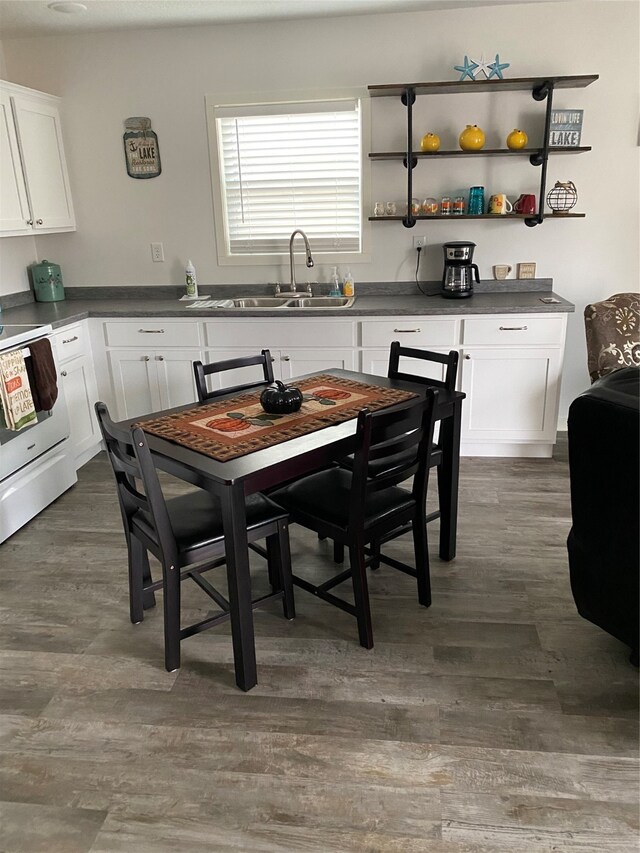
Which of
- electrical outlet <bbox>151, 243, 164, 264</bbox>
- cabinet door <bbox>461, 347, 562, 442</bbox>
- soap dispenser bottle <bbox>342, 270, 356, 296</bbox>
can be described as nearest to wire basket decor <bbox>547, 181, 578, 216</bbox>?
cabinet door <bbox>461, 347, 562, 442</bbox>

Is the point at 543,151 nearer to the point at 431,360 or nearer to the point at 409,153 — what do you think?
the point at 409,153

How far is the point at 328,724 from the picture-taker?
197 cm

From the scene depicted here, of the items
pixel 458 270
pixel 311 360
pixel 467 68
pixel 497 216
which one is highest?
pixel 467 68

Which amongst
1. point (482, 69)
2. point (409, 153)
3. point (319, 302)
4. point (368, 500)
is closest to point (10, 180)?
point (319, 302)

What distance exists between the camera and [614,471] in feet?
6.30

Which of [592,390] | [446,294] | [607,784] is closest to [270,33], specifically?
[446,294]

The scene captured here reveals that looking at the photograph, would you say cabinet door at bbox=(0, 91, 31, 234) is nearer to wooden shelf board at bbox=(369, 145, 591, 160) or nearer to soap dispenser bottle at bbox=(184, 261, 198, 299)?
soap dispenser bottle at bbox=(184, 261, 198, 299)

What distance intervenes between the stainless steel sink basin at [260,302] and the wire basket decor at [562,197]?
1768 mm

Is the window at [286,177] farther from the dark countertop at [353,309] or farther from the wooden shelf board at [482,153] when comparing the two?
the dark countertop at [353,309]

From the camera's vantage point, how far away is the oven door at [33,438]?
3092 millimetres

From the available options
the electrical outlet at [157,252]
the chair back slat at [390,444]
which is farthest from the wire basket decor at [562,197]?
the electrical outlet at [157,252]

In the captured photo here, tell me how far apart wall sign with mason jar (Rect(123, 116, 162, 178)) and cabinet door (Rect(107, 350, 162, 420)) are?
49.2 inches

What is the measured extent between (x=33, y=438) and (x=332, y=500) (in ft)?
5.93

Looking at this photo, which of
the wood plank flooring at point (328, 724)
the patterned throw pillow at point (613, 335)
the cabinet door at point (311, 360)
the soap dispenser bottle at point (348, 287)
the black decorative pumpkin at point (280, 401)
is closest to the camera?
the wood plank flooring at point (328, 724)
